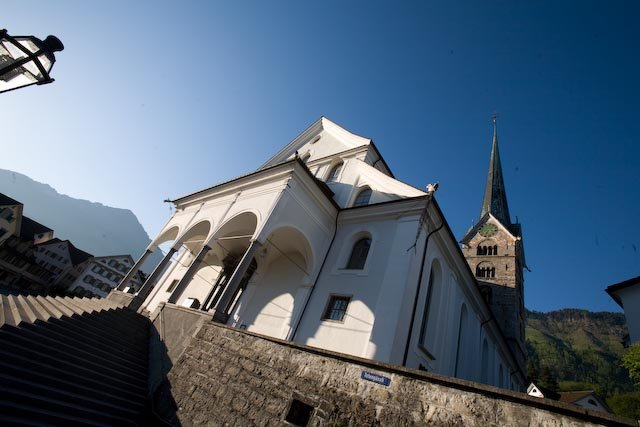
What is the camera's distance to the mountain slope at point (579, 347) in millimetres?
66812

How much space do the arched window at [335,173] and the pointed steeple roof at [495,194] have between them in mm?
25066

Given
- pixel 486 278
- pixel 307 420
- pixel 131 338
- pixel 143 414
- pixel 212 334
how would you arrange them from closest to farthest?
pixel 307 420, pixel 143 414, pixel 212 334, pixel 131 338, pixel 486 278

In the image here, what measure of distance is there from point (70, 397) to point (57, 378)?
1.88 ft

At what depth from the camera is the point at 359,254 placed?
12328 mm

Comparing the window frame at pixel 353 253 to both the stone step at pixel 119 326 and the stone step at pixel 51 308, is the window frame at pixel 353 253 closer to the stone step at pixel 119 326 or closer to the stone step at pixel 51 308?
the stone step at pixel 119 326

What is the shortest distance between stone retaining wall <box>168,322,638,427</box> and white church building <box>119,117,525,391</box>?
6.05ft

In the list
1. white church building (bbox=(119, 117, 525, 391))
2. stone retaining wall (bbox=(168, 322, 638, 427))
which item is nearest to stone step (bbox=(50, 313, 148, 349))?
white church building (bbox=(119, 117, 525, 391))

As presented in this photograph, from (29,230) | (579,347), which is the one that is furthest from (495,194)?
(579,347)

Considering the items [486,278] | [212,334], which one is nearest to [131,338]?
[212,334]

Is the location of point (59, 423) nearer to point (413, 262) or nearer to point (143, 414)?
point (143, 414)

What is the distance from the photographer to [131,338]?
358 inches

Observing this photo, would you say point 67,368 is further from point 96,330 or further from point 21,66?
point 21,66

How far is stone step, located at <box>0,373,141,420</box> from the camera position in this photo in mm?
5406

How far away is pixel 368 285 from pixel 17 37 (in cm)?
1029
